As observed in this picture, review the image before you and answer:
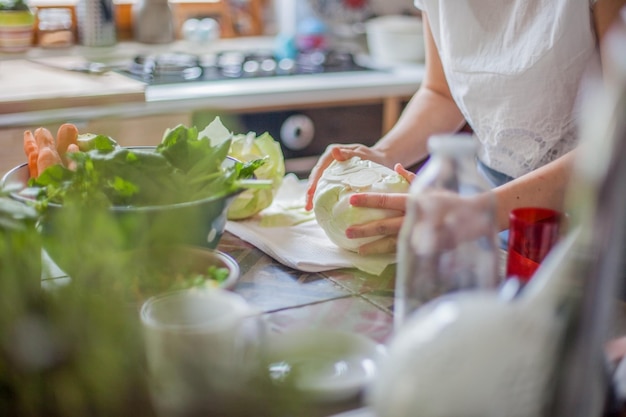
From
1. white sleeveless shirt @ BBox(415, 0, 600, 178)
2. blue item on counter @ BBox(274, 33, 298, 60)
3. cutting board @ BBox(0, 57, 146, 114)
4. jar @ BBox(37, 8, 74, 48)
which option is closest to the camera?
white sleeveless shirt @ BBox(415, 0, 600, 178)

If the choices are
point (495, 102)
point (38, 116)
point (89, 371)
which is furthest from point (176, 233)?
point (38, 116)

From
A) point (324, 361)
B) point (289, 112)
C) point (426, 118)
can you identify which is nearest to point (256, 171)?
point (426, 118)

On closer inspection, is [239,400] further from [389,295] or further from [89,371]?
[389,295]

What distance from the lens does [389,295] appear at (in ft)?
3.51

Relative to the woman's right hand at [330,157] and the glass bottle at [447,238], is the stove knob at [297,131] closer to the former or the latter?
the woman's right hand at [330,157]

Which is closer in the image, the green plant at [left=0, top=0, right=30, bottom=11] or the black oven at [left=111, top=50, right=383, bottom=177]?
the black oven at [left=111, top=50, right=383, bottom=177]

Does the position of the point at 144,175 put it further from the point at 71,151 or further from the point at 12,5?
the point at 12,5

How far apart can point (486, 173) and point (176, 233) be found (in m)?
1.01

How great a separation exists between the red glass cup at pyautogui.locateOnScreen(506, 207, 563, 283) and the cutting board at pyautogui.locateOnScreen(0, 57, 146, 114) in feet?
4.68

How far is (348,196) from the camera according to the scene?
46.8 inches

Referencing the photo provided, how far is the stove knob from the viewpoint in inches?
100.0

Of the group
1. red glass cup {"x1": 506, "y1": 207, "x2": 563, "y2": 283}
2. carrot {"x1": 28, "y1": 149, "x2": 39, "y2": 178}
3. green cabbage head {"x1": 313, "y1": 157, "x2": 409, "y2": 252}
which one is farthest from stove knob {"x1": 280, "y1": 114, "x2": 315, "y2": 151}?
red glass cup {"x1": 506, "y1": 207, "x2": 563, "y2": 283}

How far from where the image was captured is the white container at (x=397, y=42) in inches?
115

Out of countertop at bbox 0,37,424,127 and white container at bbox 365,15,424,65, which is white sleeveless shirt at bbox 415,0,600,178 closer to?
countertop at bbox 0,37,424,127
